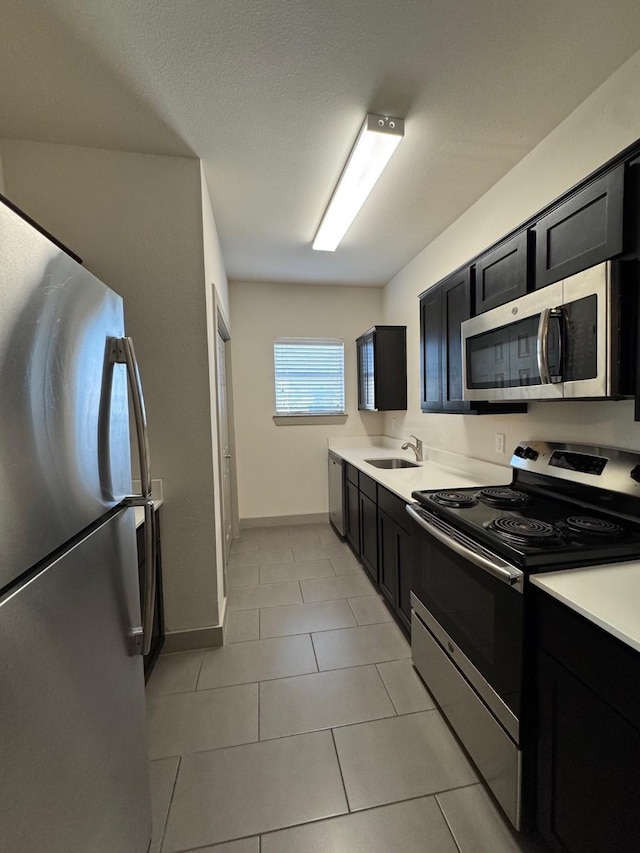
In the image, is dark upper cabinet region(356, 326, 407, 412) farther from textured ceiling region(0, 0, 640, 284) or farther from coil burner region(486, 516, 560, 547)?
coil burner region(486, 516, 560, 547)

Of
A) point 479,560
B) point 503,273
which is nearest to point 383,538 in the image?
point 479,560

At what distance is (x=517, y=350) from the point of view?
5.27 ft

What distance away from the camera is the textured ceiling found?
126 cm

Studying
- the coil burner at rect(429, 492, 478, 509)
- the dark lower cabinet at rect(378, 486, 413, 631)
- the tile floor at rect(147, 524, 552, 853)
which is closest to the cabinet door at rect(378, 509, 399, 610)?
the dark lower cabinet at rect(378, 486, 413, 631)

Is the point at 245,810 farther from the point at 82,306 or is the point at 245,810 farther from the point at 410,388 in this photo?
the point at 410,388

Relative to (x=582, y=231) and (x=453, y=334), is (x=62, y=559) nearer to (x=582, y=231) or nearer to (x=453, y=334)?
(x=582, y=231)

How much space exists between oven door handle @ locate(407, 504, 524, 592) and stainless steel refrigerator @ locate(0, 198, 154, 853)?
1.07 m

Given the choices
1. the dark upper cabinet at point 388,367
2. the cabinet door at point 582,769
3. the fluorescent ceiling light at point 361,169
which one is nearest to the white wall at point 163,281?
the fluorescent ceiling light at point 361,169

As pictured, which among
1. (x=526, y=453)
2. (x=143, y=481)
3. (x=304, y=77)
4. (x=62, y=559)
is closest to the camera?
(x=62, y=559)

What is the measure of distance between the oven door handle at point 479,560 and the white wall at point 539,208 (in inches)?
32.2

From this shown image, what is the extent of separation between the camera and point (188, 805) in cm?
131

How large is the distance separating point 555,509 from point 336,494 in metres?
2.50

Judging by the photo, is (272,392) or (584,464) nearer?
(584,464)

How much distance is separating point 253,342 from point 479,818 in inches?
152
